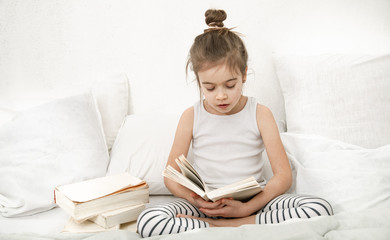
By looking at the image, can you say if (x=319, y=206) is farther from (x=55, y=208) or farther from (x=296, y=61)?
(x=55, y=208)

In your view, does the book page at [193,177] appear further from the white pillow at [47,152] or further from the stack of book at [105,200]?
the white pillow at [47,152]

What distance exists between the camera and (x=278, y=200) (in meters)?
1.16

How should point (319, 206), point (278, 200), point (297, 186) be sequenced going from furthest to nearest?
point (297, 186), point (278, 200), point (319, 206)

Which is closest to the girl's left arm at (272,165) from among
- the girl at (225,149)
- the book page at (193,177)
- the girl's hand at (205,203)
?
the girl at (225,149)

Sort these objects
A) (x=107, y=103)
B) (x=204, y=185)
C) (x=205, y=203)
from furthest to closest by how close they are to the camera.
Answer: (x=107, y=103), (x=205, y=203), (x=204, y=185)

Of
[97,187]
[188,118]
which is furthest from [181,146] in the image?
[97,187]

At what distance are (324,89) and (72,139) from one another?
3.43ft

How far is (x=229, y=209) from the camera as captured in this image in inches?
43.5

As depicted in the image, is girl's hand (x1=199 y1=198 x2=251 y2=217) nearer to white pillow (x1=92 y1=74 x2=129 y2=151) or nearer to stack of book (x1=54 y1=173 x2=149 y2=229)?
stack of book (x1=54 y1=173 x2=149 y2=229)

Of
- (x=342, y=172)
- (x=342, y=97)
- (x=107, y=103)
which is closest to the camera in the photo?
(x=342, y=172)

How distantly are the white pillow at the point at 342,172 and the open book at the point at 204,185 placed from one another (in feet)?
0.96

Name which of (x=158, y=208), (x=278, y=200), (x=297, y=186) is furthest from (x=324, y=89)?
(x=158, y=208)

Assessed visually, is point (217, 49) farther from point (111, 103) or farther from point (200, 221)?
point (111, 103)

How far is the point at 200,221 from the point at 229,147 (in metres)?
0.35
